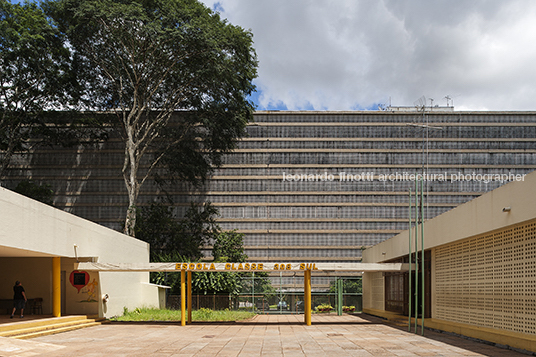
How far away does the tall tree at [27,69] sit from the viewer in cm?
3594

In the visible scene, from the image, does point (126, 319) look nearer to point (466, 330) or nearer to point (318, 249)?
point (466, 330)

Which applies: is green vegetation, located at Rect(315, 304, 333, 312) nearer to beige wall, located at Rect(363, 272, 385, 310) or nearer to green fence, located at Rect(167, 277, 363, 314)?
green fence, located at Rect(167, 277, 363, 314)

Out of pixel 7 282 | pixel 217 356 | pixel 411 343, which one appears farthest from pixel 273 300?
pixel 217 356

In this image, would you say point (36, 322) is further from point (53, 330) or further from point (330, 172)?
point (330, 172)

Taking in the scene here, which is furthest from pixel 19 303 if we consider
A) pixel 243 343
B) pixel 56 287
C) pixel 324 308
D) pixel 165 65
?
pixel 324 308

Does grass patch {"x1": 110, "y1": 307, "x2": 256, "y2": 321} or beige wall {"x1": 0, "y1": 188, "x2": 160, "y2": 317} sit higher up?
beige wall {"x1": 0, "y1": 188, "x2": 160, "y2": 317}

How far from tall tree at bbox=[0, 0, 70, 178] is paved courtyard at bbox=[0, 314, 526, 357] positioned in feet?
73.8

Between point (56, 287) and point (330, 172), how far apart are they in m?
37.9

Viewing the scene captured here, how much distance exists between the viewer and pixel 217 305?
123 ft

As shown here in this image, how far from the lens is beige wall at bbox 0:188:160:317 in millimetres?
19047

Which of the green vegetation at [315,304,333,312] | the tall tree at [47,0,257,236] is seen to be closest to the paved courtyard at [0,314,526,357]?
the green vegetation at [315,304,333,312]

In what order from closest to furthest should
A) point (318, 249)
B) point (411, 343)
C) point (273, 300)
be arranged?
point (411, 343) → point (273, 300) → point (318, 249)

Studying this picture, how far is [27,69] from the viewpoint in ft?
126

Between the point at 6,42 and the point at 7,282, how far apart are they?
59.8ft
